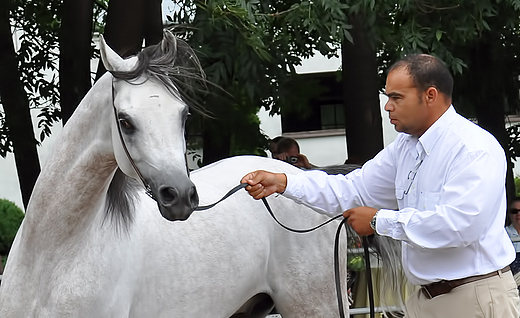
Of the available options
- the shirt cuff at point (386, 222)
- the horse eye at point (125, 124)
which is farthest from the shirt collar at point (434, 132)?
the horse eye at point (125, 124)

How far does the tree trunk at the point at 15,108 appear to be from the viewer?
7.67m

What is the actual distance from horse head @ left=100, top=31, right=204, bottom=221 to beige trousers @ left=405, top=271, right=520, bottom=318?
105 centimetres

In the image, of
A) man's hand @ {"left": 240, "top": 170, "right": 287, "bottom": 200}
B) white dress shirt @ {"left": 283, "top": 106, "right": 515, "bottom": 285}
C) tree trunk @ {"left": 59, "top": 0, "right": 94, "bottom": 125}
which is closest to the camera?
white dress shirt @ {"left": 283, "top": 106, "right": 515, "bottom": 285}

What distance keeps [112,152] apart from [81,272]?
0.53 meters

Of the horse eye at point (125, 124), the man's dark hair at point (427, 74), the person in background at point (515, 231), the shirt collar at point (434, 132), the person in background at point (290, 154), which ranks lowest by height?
the person in background at point (515, 231)

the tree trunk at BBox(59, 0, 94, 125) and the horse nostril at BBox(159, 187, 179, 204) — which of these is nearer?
the horse nostril at BBox(159, 187, 179, 204)

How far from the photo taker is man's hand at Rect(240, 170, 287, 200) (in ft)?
11.8

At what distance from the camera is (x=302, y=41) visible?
25.0ft

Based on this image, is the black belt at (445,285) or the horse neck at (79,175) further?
the horse neck at (79,175)

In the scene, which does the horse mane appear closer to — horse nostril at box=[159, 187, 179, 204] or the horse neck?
the horse neck

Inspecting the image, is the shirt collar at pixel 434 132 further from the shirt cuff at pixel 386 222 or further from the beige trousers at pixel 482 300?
the beige trousers at pixel 482 300

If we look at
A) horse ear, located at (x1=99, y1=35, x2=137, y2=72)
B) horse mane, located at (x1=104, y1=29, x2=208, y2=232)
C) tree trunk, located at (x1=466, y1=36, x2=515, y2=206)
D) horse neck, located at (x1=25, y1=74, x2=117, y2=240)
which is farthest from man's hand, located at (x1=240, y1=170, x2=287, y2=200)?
tree trunk, located at (x1=466, y1=36, x2=515, y2=206)

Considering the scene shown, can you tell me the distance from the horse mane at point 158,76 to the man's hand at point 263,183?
1.19 feet

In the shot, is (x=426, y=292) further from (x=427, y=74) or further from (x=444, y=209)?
(x=427, y=74)
